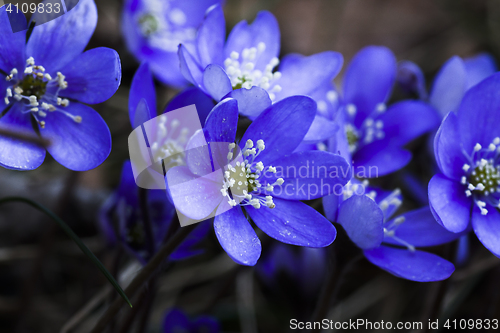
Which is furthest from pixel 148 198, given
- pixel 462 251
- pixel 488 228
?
pixel 462 251

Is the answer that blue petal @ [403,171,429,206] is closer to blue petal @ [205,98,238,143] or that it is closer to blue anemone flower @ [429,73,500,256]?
blue anemone flower @ [429,73,500,256]

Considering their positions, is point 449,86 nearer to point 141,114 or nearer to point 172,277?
point 141,114

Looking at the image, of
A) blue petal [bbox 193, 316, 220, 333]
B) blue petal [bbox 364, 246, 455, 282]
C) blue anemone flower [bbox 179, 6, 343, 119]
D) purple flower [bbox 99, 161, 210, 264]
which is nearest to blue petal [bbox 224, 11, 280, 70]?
blue anemone flower [bbox 179, 6, 343, 119]

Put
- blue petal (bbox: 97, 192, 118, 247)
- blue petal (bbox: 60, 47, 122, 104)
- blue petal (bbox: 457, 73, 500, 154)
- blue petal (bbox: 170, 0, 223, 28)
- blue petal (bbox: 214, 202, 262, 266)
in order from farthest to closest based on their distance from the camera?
blue petal (bbox: 170, 0, 223, 28) < blue petal (bbox: 97, 192, 118, 247) < blue petal (bbox: 457, 73, 500, 154) < blue petal (bbox: 60, 47, 122, 104) < blue petal (bbox: 214, 202, 262, 266)

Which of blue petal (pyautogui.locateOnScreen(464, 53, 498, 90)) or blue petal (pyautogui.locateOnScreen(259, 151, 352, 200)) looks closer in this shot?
blue petal (pyautogui.locateOnScreen(259, 151, 352, 200))

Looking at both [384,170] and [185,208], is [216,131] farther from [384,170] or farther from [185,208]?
[384,170]

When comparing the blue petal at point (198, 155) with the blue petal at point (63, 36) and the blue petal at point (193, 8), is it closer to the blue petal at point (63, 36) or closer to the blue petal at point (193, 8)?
the blue petal at point (63, 36)

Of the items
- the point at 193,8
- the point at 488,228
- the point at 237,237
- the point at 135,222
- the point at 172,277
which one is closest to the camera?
the point at 237,237

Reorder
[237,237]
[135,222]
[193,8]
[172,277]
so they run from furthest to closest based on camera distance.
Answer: [193,8]
[172,277]
[135,222]
[237,237]
